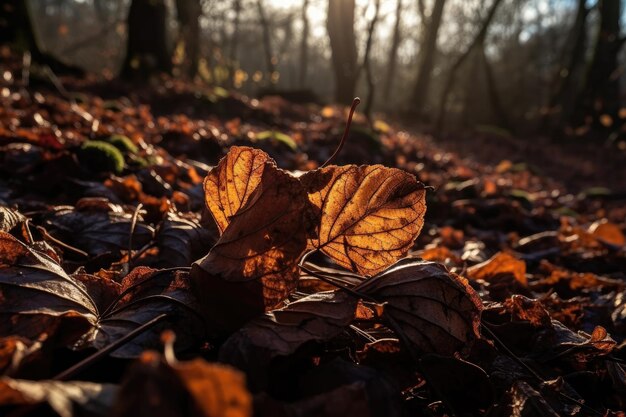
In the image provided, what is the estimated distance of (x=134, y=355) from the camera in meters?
0.89

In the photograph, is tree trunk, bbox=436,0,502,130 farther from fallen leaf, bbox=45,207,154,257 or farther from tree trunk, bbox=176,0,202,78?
fallen leaf, bbox=45,207,154,257

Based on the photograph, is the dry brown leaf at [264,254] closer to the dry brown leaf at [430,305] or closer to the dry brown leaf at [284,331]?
the dry brown leaf at [284,331]

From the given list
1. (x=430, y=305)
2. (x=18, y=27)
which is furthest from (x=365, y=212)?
(x=18, y=27)

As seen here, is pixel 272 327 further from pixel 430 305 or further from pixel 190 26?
pixel 190 26

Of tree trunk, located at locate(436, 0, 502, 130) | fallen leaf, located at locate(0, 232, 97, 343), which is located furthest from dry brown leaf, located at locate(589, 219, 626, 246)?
tree trunk, located at locate(436, 0, 502, 130)

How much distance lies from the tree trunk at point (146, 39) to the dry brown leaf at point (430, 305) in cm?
1136

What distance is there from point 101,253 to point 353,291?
0.93 meters

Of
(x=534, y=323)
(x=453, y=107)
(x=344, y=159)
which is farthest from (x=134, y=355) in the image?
(x=453, y=107)

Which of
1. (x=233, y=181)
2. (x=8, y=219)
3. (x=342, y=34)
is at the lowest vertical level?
(x=8, y=219)

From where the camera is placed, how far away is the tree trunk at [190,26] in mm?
15577

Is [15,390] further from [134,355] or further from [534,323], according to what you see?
[534,323]

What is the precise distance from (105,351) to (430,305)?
0.63m

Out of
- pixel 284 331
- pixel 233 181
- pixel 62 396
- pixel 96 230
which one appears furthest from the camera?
pixel 96 230

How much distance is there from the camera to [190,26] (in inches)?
605
